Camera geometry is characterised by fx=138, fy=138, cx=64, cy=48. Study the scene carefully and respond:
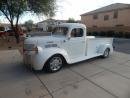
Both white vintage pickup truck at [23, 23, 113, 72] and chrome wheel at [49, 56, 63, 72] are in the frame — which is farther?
chrome wheel at [49, 56, 63, 72]

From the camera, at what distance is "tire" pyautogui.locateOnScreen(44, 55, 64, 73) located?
16.9ft

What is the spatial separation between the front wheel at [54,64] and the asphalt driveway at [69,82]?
0.20 m

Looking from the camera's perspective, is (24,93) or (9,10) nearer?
(24,93)

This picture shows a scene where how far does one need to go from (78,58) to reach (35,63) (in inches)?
81.1

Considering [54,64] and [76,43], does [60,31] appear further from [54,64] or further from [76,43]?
[54,64]

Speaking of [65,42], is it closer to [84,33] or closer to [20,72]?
[84,33]

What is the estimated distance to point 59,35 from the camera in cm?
592

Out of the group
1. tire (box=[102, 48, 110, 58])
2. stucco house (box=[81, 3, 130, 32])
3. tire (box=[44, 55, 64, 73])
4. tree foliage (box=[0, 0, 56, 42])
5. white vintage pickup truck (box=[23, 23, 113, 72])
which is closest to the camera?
white vintage pickup truck (box=[23, 23, 113, 72])

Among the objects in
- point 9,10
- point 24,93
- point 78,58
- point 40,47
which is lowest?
point 24,93

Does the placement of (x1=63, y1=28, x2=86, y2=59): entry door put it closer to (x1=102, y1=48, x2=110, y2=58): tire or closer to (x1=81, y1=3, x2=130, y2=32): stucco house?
(x1=102, y1=48, x2=110, y2=58): tire

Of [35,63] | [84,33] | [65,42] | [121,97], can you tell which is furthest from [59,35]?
[121,97]

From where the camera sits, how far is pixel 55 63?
5344 mm

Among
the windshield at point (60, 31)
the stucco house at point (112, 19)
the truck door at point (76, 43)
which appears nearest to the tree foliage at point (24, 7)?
the windshield at point (60, 31)

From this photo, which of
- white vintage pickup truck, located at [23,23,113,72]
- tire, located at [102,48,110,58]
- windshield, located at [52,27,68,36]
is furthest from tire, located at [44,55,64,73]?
tire, located at [102,48,110,58]
